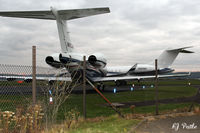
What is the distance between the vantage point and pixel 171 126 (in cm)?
569

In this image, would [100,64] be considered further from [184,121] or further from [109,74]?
[109,74]

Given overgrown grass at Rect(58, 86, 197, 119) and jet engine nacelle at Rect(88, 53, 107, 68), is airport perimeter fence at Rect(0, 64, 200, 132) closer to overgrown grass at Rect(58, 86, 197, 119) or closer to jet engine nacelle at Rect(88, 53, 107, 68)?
overgrown grass at Rect(58, 86, 197, 119)

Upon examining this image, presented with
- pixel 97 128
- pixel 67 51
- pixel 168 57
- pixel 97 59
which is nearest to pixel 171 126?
pixel 97 128

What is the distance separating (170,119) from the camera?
21.7 feet

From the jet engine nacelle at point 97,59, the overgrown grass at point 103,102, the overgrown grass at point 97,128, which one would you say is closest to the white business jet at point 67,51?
the jet engine nacelle at point 97,59

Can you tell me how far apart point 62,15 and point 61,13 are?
7.6 inches

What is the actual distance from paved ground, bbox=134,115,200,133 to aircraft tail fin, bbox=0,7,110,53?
745 cm

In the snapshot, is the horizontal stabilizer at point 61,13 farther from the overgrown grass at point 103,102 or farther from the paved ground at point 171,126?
the paved ground at point 171,126

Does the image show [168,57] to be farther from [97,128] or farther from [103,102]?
[97,128]

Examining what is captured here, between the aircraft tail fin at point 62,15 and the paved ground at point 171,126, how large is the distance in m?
7.45

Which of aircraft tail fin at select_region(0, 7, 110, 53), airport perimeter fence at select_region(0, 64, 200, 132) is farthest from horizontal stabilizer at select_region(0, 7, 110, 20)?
airport perimeter fence at select_region(0, 64, 200, 132)

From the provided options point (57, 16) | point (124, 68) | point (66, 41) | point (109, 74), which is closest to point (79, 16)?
point (57, 16)

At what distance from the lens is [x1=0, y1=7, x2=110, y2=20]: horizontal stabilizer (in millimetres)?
11779

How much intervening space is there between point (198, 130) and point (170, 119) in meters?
1.37
